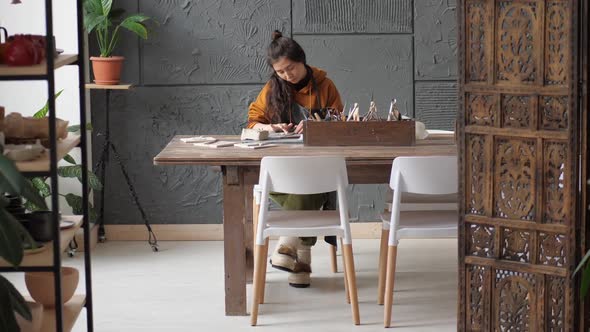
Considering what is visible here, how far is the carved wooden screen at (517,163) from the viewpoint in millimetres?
3789

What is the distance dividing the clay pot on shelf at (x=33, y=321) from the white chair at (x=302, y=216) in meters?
1.42

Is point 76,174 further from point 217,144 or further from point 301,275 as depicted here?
point 301,275

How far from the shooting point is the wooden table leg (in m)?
5.05

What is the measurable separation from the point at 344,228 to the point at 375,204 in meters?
2.01

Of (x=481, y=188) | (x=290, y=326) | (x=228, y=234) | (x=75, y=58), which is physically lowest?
(x=290, y=326)

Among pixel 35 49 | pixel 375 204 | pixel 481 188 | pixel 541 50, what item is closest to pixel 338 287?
pixel 375 204

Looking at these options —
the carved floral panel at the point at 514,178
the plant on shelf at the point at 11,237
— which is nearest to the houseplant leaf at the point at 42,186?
the plant on shelf at the point at 11,237

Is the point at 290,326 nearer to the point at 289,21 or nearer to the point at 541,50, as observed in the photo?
the point at 541,50

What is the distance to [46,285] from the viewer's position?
390 cm

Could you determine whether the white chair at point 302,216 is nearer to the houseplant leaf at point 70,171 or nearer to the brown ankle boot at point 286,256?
the brown ankle boot at point 286,256

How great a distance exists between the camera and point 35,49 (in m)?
3.48

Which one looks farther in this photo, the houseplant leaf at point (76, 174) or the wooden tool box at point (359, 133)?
the houseplant leaf at point (76, 174)

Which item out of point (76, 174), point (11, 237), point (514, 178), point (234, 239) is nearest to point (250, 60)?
point (76, 174)

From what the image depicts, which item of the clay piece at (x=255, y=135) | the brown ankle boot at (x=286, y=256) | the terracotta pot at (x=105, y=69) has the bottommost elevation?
the brown ankle boot at (x=286, y=256)
